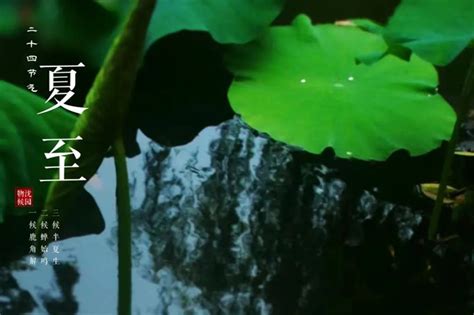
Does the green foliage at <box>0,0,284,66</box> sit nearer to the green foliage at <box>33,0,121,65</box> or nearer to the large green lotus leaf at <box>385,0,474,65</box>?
the green foliage at <box>33,0,121,65</box>

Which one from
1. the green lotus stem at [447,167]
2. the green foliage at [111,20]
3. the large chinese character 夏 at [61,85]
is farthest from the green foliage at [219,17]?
the green lotus stem at [447,167]

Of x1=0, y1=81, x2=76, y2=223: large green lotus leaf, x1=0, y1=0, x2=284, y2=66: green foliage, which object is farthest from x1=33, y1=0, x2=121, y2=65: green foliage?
x1=0, y1=81, x2=76, y2=223: large green lotus leaf

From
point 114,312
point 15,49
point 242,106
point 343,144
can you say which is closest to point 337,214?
point 343,144

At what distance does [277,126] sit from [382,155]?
0.15m

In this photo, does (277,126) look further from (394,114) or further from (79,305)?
(79,305)

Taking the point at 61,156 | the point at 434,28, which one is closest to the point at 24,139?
the point at 61,156

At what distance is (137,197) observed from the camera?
1003 mm

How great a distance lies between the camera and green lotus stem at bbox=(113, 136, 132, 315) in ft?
2.91

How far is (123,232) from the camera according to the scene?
939 mm

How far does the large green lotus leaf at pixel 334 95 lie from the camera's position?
1.02 m

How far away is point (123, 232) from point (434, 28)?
48cm

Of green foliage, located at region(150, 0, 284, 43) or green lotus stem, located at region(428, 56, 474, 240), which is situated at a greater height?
green foliage, located at region(150, 0, 284, 43)

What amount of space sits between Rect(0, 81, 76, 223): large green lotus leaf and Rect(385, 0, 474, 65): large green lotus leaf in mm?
440

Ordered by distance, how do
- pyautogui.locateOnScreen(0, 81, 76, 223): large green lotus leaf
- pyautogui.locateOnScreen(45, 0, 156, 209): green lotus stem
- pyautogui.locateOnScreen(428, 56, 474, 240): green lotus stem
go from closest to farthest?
pyautogui.locateOnScreen(45, 0, 156, 209): green lotus stem → pyautogui.locateOnScreen(0, 81, 76, 223): large green lotus leaf → pyautogui.locateOnScreen(428, 56, 474, 240): green lotus stem
